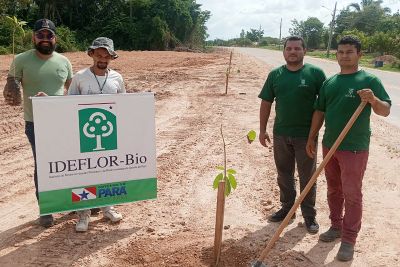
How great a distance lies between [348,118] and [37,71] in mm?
2762

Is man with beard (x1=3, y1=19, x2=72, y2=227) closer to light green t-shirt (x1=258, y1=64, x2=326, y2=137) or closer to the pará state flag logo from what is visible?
the pará state flag logo

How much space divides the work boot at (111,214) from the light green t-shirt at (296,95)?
6.09 feet

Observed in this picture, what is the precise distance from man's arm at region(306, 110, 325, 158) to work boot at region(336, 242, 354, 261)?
0.86 metres

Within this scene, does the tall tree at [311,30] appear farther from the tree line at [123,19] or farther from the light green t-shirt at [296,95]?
the light green t-shirt at [296,95]

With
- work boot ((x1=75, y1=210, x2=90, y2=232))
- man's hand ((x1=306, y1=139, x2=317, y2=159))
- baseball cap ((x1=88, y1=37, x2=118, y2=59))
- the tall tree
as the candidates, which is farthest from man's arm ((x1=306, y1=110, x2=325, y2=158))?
the tall tree

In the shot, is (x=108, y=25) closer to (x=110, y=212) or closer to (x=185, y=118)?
(x=185, y=118)

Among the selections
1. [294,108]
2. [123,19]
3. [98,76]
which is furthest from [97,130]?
[123,19]

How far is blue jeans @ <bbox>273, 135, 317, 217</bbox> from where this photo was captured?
3.98 metres

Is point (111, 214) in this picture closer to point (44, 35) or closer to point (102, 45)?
point (102, 45)

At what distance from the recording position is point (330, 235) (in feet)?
13.0

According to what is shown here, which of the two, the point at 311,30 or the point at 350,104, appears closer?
the point at 350,104

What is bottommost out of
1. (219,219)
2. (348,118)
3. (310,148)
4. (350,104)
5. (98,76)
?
(219,219)

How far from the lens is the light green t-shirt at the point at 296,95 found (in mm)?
3838

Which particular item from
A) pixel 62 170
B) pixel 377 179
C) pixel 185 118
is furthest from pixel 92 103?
pixel 185 118
